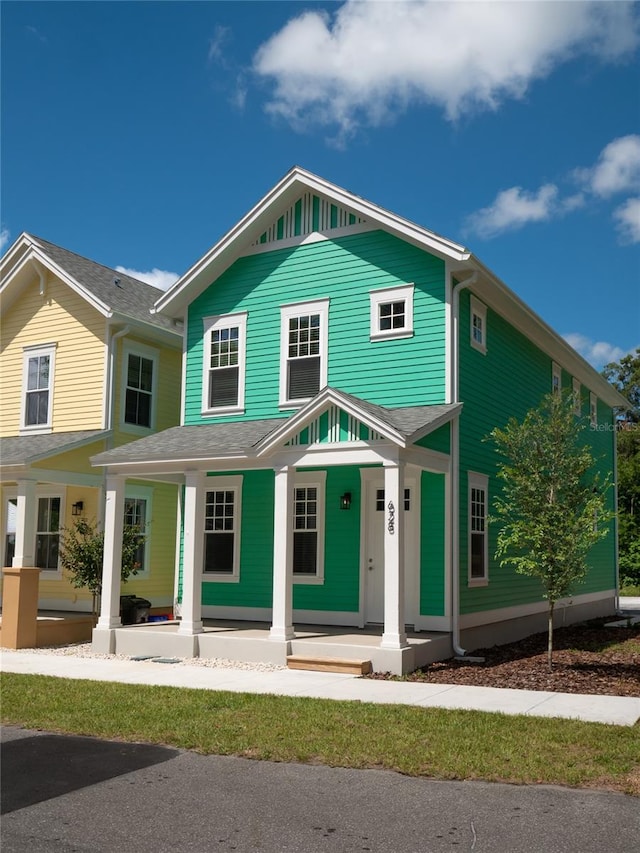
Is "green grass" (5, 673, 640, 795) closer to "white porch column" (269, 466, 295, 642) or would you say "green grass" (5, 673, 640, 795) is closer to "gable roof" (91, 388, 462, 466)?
"white porch column" (269, 466, 295, 642)

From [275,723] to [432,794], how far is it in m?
2.60

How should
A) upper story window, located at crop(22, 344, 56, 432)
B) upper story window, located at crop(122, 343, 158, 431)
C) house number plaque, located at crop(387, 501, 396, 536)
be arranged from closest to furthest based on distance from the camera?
house number plaque, located at crop(387, 501, 396, 536) < upper story window, located at crop(122, 343, 158, 431) < upper story window, located at crop(22, 344, 56, 432)

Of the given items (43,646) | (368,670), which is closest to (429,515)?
(368,670)

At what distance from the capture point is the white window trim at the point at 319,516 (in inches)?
603

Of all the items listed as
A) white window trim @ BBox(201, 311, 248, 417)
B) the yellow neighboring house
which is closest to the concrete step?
white window trim @ BBox(201, 311, 248, 417)

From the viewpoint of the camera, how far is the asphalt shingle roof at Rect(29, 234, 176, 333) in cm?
1877

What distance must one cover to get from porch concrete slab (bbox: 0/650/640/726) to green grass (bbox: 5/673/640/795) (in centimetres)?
57

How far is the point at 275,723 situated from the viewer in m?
8.56

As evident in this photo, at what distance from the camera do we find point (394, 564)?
39.4 ft

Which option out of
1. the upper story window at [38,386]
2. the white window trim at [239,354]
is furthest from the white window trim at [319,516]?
the upper story window at [38,386]

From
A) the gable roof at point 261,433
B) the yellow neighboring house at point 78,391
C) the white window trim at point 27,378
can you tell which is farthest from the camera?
the white window trim at point 27,378

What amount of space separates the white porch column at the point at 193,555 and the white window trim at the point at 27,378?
248 inches

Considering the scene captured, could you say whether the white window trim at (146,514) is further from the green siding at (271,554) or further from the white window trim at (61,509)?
the green siding at (271,554)

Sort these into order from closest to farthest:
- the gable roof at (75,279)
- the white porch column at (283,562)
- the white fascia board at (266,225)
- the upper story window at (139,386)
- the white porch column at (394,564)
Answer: the white porch column at (394,564) < the white porch column at (283,562) < the white fascia board at (266,225) < the gable roof at (75,279) < the upper story window at (139,386)
